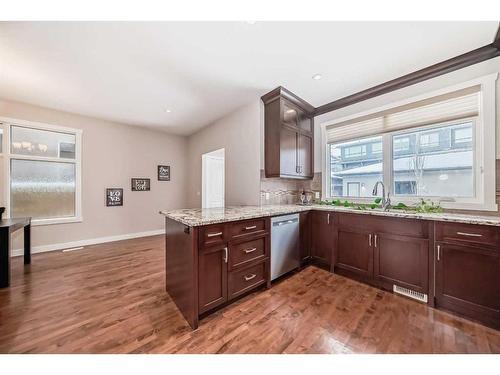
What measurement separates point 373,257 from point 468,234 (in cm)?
84

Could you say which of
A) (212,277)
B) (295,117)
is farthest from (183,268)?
(295,117)

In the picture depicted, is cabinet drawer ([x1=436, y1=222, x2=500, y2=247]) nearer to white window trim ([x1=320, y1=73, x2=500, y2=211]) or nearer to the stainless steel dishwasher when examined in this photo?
white window trim ([x1=320, y1=73, x2=500, y2=211])

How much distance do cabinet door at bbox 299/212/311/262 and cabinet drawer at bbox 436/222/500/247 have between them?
136cm

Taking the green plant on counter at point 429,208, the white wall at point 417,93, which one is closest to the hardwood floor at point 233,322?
the green plant on counter at point 429,208

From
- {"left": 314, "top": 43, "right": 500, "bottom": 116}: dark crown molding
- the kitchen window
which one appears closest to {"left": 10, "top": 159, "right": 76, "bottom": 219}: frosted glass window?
the kitchen window

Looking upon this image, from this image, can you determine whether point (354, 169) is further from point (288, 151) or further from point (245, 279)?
point (245, 279)

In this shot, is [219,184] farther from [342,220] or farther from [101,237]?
[342,220]

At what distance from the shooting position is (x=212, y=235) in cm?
166

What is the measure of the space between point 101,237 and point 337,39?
17.2 feet

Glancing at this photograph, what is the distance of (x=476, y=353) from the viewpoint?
1318 mm

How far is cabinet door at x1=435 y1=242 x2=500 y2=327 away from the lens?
1583 mm

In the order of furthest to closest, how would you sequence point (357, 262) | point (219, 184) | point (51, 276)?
1. point (219, 184)
2. point (51, 276)
3. point (357, 262)

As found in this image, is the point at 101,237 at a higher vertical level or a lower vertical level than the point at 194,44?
lower
